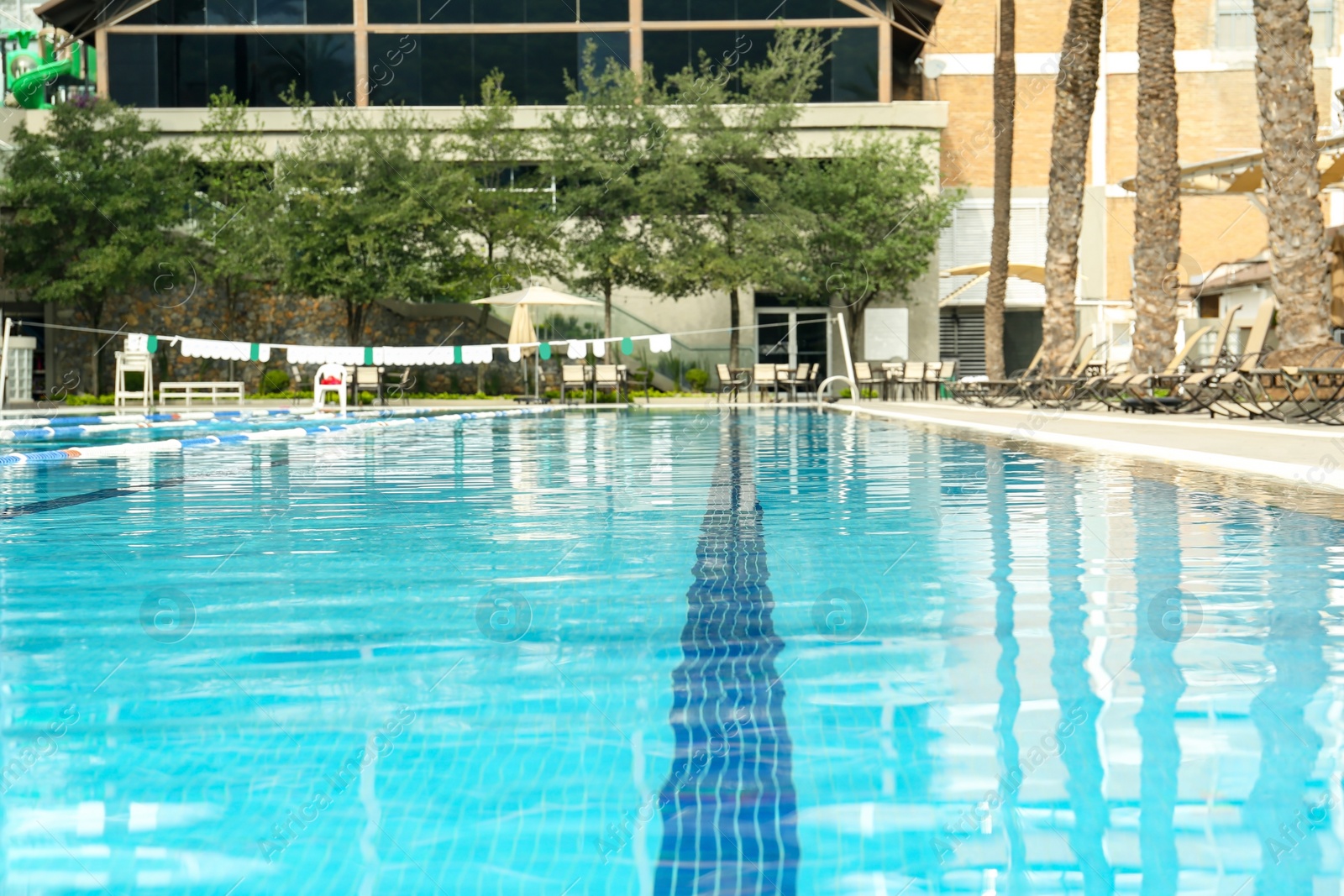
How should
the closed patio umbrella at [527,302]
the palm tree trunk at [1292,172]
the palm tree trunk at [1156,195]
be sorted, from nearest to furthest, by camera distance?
the palm tree trunk at [1292,172]
the palm tree trunk at [1156,195]
the closed patio umbrella at [527,302]

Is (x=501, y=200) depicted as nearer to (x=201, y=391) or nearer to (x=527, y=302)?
(x=527, y=302)

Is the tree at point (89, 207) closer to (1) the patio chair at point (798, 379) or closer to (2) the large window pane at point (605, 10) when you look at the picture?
(2) the large window pane at point (605, 10)

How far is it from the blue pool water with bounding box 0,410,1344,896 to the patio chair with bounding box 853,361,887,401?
933 inches

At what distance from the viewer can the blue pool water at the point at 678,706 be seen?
7.79 feet

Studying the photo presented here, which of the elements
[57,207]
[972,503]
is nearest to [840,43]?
[57,207]

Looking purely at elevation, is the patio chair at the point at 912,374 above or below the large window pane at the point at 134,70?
below

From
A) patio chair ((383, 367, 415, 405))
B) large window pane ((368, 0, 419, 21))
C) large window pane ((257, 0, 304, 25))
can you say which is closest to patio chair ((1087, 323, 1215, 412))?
patio chair ((383, 367, 415, 405))

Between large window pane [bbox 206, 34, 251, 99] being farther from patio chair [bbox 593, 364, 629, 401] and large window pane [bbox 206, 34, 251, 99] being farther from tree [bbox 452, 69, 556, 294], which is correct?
patio chair [bbox 593, 364, 629, 401]

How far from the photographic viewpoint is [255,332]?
33.7 m

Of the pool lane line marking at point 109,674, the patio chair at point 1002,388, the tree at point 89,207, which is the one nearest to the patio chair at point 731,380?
the patio chair at point 1002,388

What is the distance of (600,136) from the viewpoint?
105ft

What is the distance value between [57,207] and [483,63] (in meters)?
10.3

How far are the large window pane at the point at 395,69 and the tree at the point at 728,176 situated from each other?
6293 mm

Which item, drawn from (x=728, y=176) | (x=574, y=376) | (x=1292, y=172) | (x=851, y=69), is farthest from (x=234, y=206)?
(x=1292, y=172)
